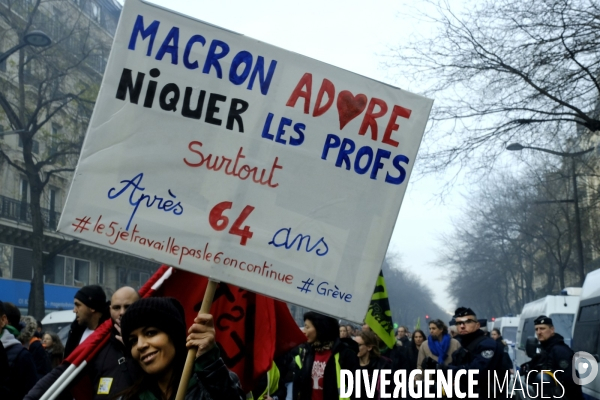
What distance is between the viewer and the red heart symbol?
3.91 metres

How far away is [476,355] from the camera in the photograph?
25.8 feet

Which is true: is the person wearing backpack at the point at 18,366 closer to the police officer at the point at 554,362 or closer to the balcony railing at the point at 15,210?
the police officer at the point at 554,362

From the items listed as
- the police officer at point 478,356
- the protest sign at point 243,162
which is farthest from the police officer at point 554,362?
the protest sign at point 243,162

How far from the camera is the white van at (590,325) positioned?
413 inches

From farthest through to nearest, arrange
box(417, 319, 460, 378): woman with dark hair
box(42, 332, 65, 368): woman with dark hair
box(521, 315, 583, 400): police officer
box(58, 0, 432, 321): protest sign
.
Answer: box(417, 319, 460, 378): woman with dark hair
box(42, 332, 65, 368): woman with dark hair
box(521, 315, 583, 400): police officer
box(58, 0, 432, 321): protest sign

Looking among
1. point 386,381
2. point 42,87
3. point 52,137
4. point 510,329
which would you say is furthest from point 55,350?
point 510,329

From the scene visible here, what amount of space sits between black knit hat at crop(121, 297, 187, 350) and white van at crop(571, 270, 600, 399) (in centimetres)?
778

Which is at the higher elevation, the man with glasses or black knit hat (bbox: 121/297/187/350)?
the man with glasses

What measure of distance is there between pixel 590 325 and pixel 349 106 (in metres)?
8.82

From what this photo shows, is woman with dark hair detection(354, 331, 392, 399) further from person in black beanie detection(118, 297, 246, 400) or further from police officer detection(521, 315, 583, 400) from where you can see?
person in black beanie detection(118, 297, 246, 400)

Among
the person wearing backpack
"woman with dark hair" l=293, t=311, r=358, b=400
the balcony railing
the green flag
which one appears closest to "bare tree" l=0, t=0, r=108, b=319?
the balcony railing

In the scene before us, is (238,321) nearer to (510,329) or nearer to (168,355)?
(168,355)

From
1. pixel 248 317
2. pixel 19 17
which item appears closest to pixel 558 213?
pixel 19 17

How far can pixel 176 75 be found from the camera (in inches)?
153
